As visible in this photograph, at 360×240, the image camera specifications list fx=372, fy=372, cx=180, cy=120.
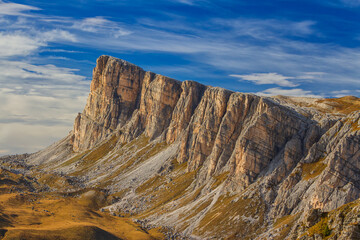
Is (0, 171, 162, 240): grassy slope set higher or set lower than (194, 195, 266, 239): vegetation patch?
lower

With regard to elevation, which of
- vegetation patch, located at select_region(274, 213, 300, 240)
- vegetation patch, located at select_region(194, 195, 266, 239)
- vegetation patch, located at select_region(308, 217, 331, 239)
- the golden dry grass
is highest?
vegetation patch, located at select_region(308, 217, 331, 239)

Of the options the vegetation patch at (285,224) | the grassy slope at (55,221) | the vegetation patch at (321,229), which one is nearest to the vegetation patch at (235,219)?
the vegetation patch at (285,224)

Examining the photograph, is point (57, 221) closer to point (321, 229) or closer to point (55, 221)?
point (55, 221)

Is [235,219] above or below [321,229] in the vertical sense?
below

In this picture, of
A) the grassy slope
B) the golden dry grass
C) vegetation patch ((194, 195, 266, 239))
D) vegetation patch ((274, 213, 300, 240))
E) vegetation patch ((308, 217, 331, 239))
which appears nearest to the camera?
vegetation patch ((308, 217, 331, 239))

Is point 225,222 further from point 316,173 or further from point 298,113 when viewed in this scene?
point 298,113

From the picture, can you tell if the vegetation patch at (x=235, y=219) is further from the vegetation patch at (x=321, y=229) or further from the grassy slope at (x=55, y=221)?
the vegetation patch at (x=321, y=229)

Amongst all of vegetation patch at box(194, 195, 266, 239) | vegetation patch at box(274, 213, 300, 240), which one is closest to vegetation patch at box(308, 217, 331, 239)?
vegetation patch at box(274, 213, 300, 240)

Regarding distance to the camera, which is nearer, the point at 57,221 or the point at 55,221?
the point at 55,221

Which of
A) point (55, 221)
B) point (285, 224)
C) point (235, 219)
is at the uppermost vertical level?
point (285, 224)

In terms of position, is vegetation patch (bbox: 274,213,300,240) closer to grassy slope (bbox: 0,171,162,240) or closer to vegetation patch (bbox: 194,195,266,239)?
vegetation patch (bbox: 194,195,266,239)

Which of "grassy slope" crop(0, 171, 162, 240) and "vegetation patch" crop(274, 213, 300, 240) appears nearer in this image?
"vegetation patch" crop(274, 213, 300, 240)

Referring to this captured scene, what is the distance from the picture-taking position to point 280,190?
13788cm

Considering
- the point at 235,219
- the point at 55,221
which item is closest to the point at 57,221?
the point at 55,221
